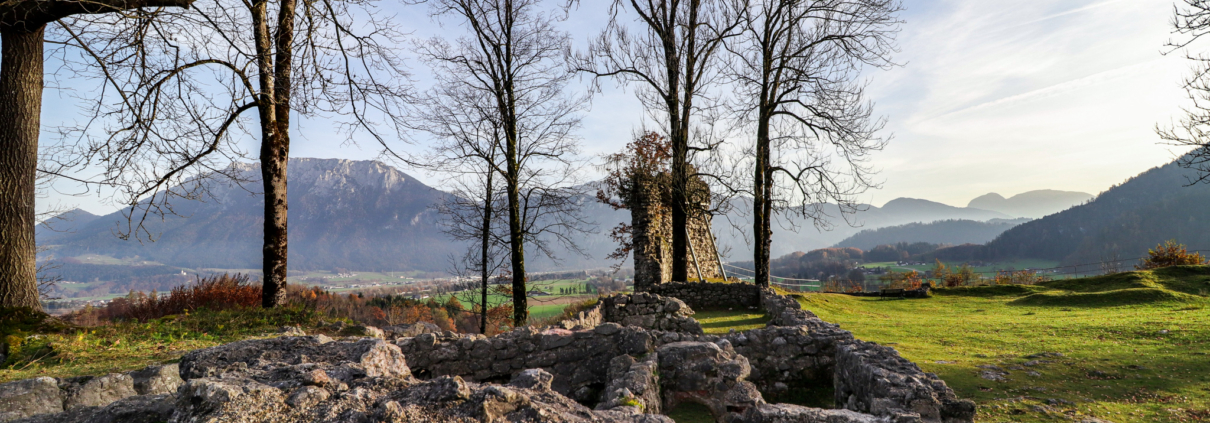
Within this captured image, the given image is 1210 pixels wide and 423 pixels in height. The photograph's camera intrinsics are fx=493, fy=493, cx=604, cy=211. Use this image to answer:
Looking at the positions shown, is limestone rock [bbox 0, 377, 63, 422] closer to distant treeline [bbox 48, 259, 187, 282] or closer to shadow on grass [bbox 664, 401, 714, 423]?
shadow on grass [bbox 664, 401, 714, 423]

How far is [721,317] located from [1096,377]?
7.73 metres

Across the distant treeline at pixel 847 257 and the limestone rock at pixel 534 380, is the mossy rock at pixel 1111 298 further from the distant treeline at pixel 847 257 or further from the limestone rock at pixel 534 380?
the distant treeline at pixel 847 257

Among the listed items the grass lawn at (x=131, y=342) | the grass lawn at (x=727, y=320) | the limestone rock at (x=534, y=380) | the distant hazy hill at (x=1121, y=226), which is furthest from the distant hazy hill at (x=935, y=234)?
the limestone rock at (x=534, y=380)

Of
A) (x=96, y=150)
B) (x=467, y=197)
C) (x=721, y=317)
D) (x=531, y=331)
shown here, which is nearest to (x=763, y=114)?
(x=721, y=317)

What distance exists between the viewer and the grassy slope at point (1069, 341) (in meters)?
5.46

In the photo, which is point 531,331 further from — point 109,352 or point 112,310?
point 112,310

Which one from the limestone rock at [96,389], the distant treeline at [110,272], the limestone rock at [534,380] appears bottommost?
the distant treeline at [110,272]

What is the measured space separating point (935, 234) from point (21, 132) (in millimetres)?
215328

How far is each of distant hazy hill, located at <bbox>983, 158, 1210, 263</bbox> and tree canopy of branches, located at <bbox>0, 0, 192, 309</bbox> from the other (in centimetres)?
10967

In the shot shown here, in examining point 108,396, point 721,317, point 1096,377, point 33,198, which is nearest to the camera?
point 108,396

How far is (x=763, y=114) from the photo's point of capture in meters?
16.0

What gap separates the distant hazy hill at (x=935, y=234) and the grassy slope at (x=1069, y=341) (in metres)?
168

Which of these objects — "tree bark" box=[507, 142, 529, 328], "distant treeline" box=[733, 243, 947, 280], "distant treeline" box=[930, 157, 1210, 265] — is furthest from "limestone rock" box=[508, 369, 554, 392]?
"distant treeline" box=[930, 157, 1210, 265]

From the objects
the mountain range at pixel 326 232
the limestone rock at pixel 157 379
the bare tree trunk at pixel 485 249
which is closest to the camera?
the limestone rock at pixel 157 379
